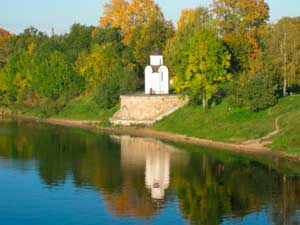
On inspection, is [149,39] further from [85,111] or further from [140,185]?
[140,185]

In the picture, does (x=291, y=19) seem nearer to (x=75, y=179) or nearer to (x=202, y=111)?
(x=202, y=111)

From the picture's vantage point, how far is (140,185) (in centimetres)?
4412

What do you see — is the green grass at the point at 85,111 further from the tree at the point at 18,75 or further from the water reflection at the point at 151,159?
the tree at the point at 18,75

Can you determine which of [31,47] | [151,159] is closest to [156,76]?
[151,159]

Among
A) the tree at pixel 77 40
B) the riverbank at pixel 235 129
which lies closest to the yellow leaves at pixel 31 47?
the tree at pixel 77 40

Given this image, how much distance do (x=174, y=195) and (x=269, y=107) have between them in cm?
2546

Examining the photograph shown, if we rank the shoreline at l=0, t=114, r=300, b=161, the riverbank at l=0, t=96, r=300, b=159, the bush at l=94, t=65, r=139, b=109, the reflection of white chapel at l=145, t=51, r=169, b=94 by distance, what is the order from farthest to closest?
the bush at l=94, t=65, r=139, b=109
the reflection of white chapel at l=145, t=51, r=169, b=94
the riverbank at l=0, t=96, r=300, b=159
the shoreline at l=0, t=114, r=300, b=161

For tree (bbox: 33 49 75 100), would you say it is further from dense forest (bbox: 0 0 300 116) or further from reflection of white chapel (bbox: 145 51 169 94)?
reflection of white chapel (bbox: 145 51 169 94)

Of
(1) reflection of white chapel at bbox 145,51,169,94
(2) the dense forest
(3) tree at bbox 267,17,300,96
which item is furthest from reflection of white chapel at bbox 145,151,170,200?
(1) reflection of white chapel at bbox 145,51,169,94

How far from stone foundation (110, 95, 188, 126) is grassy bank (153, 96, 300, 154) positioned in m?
1.52

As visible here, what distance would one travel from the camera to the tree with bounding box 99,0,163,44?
328 ft

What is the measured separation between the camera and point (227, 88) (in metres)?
67.9

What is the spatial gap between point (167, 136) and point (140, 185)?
71.2 feet

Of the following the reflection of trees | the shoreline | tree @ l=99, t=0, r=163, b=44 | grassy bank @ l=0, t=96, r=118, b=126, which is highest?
tree @ l=99, t=0, r=163, b=44
